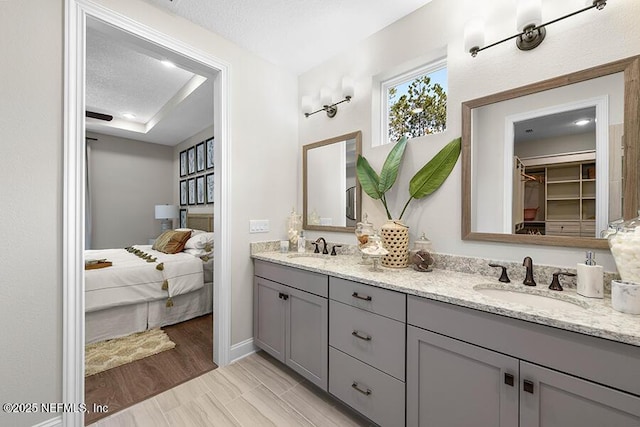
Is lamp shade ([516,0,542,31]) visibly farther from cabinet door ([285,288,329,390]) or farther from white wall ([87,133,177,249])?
white wall ([87,133,177,249])

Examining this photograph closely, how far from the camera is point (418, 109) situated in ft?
6.41

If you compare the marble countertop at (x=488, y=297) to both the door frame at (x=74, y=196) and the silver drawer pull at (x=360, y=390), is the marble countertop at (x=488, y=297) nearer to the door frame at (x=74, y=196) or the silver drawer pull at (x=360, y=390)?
the silver drawer pull at (x=360, y=390)

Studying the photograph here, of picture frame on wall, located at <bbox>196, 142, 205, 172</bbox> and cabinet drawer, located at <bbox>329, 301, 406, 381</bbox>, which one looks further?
picture frame on wall, located at <bbox>196, 142, 205, 172</bbox>

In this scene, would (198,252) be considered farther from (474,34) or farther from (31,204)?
(474,34)

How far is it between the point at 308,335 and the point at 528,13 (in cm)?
219

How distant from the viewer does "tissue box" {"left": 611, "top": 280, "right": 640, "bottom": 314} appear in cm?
92

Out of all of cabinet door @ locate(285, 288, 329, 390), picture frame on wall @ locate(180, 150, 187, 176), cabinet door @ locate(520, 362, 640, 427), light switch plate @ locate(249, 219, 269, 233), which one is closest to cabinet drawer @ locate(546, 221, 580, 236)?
cabinet door @ locate(520, 362, 640, 427)

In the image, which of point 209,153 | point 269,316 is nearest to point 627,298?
point 269,316

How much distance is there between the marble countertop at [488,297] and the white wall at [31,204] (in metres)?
1.33

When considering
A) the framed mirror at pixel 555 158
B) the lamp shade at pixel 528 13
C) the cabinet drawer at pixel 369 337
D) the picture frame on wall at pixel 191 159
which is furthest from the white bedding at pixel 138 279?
the lamp shade at pixel 528 13

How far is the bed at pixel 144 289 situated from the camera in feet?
7.93

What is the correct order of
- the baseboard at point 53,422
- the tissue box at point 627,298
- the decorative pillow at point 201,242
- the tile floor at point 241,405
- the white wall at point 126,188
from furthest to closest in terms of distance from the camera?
the white wall at point 126,188 < the decorative pillow at point 201,242 < the tile floor at point 241,405 < the baseboard at point 53,422 < the tissue box at point 627,298

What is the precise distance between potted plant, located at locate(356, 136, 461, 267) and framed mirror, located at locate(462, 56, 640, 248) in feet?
0.32

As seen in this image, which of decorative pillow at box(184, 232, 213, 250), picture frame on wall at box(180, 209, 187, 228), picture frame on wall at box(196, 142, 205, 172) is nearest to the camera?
decorative pillow at box(184, 232, 213, 250)
